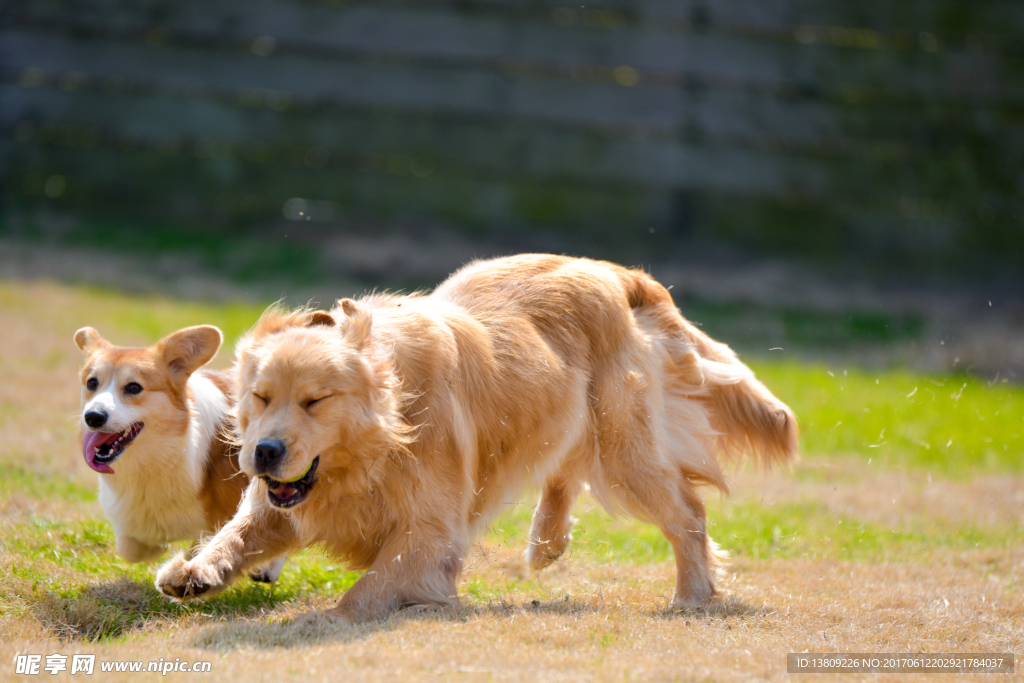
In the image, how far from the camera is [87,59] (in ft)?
35.6

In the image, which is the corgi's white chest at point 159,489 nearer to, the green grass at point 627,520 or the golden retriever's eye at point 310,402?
the green grass at point 627,520

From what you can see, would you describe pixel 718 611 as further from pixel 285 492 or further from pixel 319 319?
pixel 319 319

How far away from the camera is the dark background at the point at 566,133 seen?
34.7 ft

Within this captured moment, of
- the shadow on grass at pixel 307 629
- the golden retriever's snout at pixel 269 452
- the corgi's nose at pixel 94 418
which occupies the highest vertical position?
the golden retriever's snout at pixel 269 452

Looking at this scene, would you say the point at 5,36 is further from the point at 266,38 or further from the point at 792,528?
the point at 792,528

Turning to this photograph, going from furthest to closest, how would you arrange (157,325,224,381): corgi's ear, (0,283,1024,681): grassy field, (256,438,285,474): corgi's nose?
1. (157,325,224,381): corgi's ear
2. (256,438,285,474): corgi's nose
3. (0,283,1024,681): grassy field

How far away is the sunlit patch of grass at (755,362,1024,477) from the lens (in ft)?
23.1

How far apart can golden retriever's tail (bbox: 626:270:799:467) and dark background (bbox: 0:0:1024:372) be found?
568cm

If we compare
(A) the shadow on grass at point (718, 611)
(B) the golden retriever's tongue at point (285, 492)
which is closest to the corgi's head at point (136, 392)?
(B) the golden retriever's tongue at point (285, 492)

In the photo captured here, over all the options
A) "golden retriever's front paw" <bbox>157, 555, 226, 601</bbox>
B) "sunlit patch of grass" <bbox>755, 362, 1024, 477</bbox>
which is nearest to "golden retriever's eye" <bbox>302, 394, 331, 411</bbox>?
"golden retriever's front paw" <bbox>157, 555, 226, 601</bbox>

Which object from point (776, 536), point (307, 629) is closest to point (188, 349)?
point (307, 629)

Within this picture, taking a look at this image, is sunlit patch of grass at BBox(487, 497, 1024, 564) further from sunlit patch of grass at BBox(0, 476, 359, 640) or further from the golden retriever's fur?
sunlit patch of grass at BBox(0, 476, 359, 640)

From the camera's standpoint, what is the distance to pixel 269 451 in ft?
11.3

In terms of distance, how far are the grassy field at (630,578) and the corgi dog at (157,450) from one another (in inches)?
10.1
